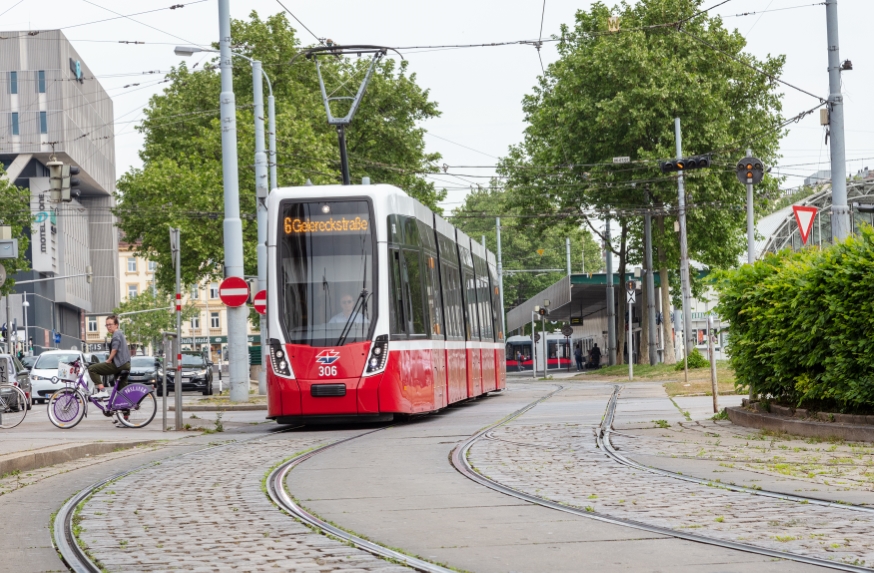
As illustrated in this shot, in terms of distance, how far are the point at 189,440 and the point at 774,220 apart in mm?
69704

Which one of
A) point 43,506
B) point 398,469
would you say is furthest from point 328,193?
point 43,506

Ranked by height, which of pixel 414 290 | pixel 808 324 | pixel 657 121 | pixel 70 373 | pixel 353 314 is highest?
pixel 657 121

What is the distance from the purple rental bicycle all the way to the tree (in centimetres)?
2831

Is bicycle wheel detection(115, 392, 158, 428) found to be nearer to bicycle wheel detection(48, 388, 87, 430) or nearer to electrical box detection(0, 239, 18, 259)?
bicycle wheel detection(48, 388, 87, 430)

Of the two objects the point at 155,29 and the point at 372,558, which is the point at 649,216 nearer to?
the point at 155,29

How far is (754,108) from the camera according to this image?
49906mm

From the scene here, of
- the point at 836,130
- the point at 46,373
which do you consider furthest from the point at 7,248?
the point at 46,373

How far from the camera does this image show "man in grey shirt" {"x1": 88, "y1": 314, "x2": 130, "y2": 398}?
2127 cm

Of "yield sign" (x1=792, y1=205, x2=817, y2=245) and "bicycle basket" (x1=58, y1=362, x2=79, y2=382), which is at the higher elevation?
"yield sign" (x1=792, y1=205, x2=817, y2=245)

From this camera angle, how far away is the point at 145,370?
44.4 meters

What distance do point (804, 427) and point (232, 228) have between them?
1662 cm

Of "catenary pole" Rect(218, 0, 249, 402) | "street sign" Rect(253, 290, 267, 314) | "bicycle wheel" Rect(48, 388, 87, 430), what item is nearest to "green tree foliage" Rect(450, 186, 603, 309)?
"street sign" Rect(253, 290, 267, 314)

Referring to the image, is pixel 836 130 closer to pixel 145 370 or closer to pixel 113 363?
pixel 113 363

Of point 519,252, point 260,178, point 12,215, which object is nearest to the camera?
point 260,178
